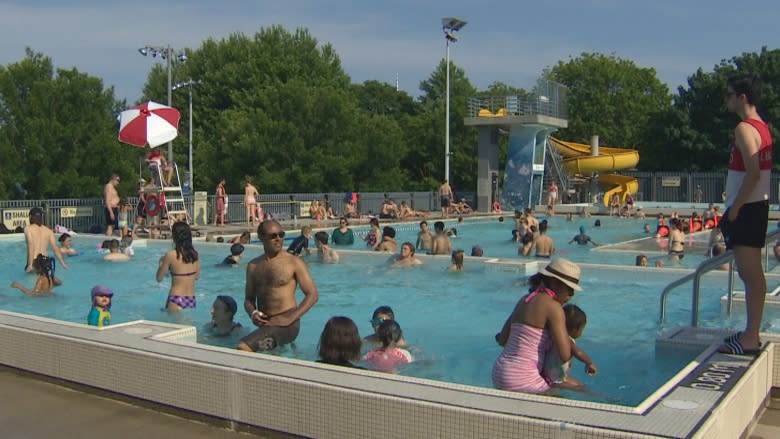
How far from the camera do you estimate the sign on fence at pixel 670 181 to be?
48.4m

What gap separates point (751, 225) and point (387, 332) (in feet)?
10.5

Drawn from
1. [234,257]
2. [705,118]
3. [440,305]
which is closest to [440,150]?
[705,118]

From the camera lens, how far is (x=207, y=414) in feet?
16.9

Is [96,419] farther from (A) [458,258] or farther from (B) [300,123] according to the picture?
(B) [300,123]

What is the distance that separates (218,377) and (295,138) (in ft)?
106

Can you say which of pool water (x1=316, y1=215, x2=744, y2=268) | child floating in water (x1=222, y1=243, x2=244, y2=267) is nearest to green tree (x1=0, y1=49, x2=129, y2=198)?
pool water (x1=316, y1=215, x2=744, y2=268)

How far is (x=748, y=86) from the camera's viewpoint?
5.00 meters

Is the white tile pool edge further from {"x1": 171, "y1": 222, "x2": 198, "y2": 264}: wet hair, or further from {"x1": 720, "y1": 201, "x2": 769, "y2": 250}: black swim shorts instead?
{"x1": 171, "y1": 222, "x2": 198, "y2": 264}: wet hair

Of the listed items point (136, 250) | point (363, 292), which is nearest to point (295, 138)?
point (136, 250)

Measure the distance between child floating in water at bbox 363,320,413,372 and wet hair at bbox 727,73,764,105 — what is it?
3.47m

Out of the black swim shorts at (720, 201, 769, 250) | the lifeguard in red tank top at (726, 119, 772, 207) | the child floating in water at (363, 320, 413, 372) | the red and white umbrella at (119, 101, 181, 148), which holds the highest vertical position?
the red and white umbrella at (119, 101, 181, 148)

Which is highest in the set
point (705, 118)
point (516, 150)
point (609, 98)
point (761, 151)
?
point (609, 98)

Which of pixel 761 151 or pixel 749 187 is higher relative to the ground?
pixel 761 151

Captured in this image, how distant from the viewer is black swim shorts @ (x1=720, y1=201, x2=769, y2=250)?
16.5 ft
